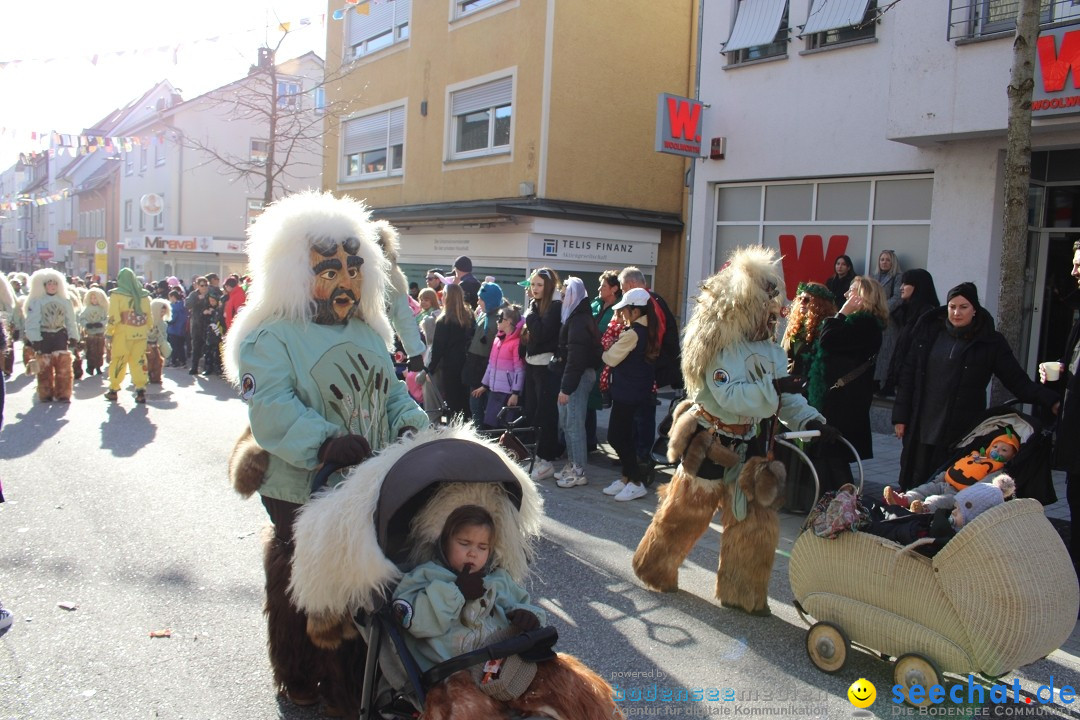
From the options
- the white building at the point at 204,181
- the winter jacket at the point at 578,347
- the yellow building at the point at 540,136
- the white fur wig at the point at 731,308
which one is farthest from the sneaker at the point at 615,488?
the white building at the point at 204,181

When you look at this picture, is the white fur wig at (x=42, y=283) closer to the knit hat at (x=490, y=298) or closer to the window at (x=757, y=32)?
the knit hat at (x=490, y=298)

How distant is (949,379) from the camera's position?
18.4 feet

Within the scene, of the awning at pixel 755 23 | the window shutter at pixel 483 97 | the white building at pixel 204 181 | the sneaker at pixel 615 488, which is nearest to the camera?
the sneaker at pixel 615 488

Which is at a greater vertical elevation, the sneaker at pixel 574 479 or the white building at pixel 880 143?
the white building at pixel 880 143

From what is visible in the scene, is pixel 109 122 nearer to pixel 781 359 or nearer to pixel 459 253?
pixel 459 253

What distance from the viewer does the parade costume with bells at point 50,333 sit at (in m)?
12.1

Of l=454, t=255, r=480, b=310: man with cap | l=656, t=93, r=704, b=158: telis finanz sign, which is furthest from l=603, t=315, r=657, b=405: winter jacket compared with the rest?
l=656, t=93, r=704, b=158: telis finanz sign

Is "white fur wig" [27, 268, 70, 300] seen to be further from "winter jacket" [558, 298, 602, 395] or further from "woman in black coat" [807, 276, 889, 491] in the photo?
"woman in black coat" [807, 276, 889, 491]

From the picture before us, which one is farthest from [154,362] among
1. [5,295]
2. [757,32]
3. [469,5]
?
[757,32]

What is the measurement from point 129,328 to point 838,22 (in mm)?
10870

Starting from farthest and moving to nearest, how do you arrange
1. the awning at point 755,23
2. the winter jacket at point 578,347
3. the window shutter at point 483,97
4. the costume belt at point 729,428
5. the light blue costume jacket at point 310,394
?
the window shutter at point 483,97
the awning at point 755,23
the winter jacket at point 578,347
the costume belt at point 729,428
the light blue costume jacket at point 310,394

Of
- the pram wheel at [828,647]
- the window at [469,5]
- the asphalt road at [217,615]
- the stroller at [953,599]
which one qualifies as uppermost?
the window at [469,5]

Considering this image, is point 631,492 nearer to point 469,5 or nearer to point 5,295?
point 5,295

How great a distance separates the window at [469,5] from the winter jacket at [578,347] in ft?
38.1
